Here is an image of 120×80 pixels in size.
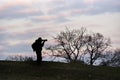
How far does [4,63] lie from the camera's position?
33.8 m

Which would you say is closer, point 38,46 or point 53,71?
point 53,71

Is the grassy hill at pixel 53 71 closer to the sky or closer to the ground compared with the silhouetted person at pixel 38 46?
closer to the ground

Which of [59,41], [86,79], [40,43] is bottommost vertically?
[86,79]

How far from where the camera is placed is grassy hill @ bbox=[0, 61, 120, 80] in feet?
96.5

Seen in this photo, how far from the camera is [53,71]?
31.5 m

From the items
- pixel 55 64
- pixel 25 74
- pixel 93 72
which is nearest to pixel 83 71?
pixel 93 72

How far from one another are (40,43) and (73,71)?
12.4ft

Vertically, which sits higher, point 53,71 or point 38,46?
point 38,46

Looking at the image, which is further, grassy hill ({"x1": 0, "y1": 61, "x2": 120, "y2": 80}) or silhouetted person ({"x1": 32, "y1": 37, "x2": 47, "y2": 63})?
silhouetted person ({"x1": 32, "y1": 37, "x2": 47, "y2": 63})

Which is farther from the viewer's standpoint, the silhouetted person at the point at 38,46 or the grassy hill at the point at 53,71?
the silhouetted person at the point at 38,46

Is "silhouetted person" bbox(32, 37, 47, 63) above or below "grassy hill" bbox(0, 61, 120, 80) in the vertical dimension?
above

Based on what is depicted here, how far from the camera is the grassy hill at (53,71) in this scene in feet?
96.5

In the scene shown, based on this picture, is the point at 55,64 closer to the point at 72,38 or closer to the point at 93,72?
the point at 93,72

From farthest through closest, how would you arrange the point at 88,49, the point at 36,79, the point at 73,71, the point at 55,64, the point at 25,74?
the point at 88,49, the point at 55,64, the point at 73,71, the point at 25,74, the point at 36,79
